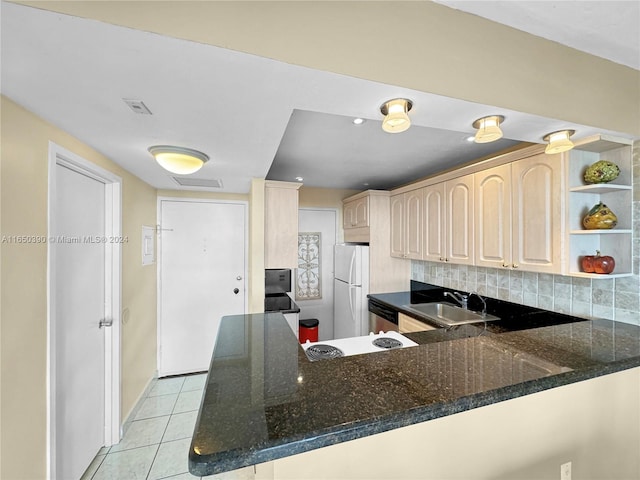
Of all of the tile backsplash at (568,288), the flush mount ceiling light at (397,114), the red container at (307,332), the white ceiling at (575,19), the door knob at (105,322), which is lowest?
the red container at (307,332)

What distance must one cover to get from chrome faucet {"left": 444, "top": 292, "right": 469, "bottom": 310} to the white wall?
1.68m

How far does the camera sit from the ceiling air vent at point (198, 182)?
94.9 inches

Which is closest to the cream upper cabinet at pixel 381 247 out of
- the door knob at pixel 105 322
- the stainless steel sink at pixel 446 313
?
the stainless steel sink at pixel 446 313

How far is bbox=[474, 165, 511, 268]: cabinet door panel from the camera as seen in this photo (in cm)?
199

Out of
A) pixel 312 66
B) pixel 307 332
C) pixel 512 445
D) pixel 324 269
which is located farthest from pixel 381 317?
pixel 312 66

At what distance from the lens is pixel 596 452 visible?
1.17 metres

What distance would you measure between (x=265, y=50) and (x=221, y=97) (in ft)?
0.99

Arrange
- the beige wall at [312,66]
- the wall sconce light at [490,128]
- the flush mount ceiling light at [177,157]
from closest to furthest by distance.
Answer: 1. the beige wall at [312,66]
2. the wall sconce light at [490,128]
3. the flush mount ceiling light at [177,157]

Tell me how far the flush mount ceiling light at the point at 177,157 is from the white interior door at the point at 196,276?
1.50 metres

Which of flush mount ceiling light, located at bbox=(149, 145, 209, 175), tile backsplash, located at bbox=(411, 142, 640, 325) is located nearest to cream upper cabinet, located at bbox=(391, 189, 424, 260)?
tile backsplash, located at bbox=(411, 142, 640, 325)

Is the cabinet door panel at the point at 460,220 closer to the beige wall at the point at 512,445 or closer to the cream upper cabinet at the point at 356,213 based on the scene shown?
the cream upper cabinet at the point at 356,213

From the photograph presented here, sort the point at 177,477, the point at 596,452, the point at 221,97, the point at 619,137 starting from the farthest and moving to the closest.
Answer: the point at 177,477 < the point at 619,137 < the point at 596,452 < the point at 221,97

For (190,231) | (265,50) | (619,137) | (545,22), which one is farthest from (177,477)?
(619,137)

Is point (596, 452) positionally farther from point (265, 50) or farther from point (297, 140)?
point (297, 140)
